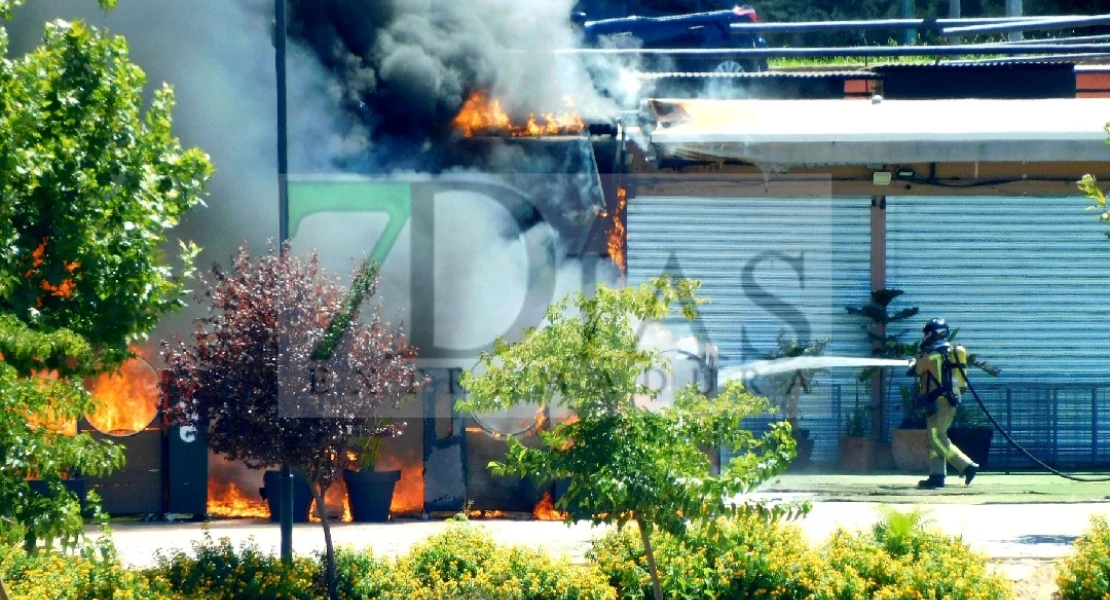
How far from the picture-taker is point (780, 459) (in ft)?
24.8

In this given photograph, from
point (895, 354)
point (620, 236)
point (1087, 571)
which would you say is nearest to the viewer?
point (1087, 571)

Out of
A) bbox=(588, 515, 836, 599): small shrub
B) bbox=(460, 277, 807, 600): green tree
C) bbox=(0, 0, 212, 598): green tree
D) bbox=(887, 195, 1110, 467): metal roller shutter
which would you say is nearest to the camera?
bbox=(0, 0, 212, 598): green tree

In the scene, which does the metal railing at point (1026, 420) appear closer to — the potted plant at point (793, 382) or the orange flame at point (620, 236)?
the potted plant at point (793, 382)

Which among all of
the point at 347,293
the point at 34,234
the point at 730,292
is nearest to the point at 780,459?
the point at 347,293

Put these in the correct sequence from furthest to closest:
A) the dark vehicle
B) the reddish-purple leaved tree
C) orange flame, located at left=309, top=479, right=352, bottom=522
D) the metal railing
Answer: the dark vehicle → the metal railing → orange flame, located at left=309, top=479, right=352, bottom=522 → the reddish-purple leaved tree

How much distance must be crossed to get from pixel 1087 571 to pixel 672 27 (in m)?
13.9

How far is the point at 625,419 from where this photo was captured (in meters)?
7.71

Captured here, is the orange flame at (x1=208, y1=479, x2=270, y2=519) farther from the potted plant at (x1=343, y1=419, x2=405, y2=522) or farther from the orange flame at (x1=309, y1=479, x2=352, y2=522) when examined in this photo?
the potted plant at (x1=343, y1=419, x2=405, y2=522)

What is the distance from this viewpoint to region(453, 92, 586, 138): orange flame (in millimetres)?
16906

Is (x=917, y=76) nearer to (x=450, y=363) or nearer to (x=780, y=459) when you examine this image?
(x=450, y=363)

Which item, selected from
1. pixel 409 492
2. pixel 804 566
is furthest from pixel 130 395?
pixel 804 566

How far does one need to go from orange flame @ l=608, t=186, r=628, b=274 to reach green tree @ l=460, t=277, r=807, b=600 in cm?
863

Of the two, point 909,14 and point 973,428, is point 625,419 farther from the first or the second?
point 909,14

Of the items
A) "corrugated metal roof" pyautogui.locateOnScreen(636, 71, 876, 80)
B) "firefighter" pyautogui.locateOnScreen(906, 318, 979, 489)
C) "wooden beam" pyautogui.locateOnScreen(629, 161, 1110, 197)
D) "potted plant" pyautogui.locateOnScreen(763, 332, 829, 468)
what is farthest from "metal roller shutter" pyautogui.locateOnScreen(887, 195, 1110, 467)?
"firefighter" pyautogui.locateOnScreen(906, 318, 979, 489)
